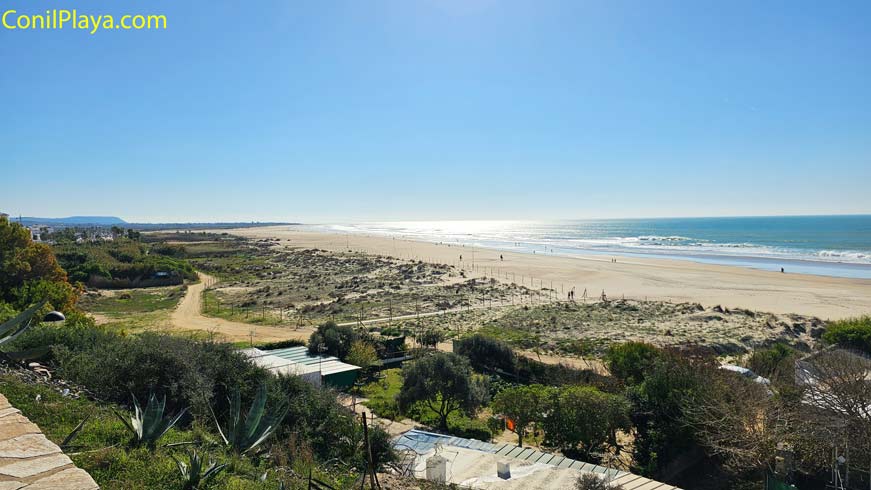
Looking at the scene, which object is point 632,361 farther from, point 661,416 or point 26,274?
point 26,274

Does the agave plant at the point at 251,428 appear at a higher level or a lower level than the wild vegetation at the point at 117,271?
higher

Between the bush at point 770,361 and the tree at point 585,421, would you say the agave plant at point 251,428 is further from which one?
the bush at point 770,361

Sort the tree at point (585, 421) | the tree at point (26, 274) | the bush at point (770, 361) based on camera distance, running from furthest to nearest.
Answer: the tree at point (26, 274) < the bush at point (770, 361) < the tree at point (585, 421)

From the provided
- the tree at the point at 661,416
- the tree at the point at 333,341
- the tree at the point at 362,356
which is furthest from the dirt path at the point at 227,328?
the tree at the point at 661,416

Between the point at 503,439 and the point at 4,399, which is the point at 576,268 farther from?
the point at 4,399

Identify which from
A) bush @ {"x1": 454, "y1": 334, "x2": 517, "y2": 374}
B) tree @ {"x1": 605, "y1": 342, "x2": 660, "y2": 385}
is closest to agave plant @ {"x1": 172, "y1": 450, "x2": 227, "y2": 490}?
tree @ {"x1": 605, "y1": 342, "x2": 660, "y2": 385}

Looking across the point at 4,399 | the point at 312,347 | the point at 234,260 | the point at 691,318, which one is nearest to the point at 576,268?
the point at 691,318

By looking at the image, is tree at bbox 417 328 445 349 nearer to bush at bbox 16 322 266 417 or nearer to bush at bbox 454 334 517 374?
bush at bbox 454 334 517 374
